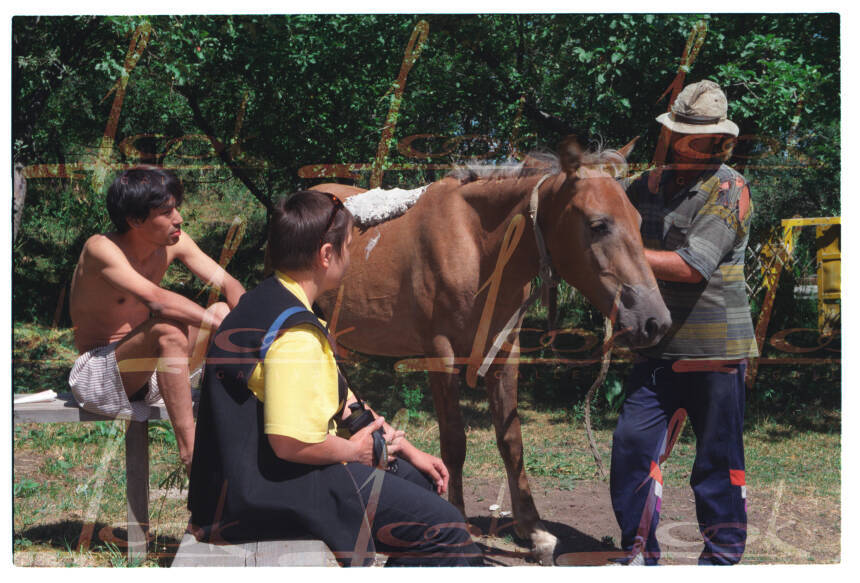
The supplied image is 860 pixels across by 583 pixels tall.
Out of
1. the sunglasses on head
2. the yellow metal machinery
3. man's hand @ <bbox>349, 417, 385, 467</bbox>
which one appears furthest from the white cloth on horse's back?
the yellow metal machinery

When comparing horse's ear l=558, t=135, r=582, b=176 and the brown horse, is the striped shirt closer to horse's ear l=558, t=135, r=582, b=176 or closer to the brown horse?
the brown horse

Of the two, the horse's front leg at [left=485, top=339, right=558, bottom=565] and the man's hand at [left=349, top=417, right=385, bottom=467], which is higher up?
the man's hand at [left=349, top=417, right=385, bottom=467]

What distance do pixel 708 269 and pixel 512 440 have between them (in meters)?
1.40

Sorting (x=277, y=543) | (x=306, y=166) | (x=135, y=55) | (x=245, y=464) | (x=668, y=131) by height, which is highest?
(x=135, y=55)

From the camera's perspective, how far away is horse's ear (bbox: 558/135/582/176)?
9.88ft

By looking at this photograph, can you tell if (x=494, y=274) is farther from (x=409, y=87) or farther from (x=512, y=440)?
(x=409, y=87)

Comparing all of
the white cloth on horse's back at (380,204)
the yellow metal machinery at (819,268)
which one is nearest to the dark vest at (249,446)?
the white cloth on horse's back at (380,204)

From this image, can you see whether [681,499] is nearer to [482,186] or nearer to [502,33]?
[482,186]

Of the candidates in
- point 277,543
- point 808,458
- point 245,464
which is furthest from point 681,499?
point 245,464

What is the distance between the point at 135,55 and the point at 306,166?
1300 millimetres

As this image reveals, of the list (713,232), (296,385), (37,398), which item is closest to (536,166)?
(713,232)

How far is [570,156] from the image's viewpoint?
3.02 meters

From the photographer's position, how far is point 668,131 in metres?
2.97

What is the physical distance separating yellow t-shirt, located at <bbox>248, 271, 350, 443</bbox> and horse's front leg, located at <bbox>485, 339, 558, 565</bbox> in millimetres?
1952
